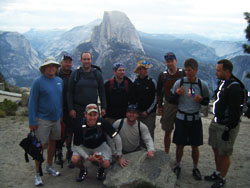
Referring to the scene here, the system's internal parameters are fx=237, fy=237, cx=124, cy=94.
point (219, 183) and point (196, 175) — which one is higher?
point (219, 183)

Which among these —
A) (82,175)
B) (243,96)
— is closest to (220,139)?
(243,96)

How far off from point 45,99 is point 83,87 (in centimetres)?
93

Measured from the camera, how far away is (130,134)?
18.6 feet

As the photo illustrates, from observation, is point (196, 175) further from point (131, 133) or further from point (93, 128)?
point (93, 128)

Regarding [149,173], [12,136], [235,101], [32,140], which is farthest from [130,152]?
[12,136]

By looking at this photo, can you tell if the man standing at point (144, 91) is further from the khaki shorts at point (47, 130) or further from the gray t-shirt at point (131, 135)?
the khaki shorts at point (47, 130)

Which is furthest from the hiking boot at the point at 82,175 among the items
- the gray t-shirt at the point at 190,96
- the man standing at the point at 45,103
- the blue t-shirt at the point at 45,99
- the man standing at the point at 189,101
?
the gray t-shirt at the point at 190,96

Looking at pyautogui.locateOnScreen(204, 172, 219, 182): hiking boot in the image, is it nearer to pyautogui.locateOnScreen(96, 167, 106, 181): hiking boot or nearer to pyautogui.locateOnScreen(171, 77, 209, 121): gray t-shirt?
pyautogui.locateOnScreen(171, 77, 209, 121): gray t-shirt

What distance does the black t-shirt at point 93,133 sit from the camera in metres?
5.24

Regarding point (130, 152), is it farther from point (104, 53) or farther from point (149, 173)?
point (104, 53)

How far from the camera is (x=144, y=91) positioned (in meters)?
5.94

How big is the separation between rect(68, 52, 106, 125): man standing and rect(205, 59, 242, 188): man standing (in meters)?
2.66

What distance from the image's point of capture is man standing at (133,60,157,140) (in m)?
5.90

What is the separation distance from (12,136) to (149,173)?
6406 mm
